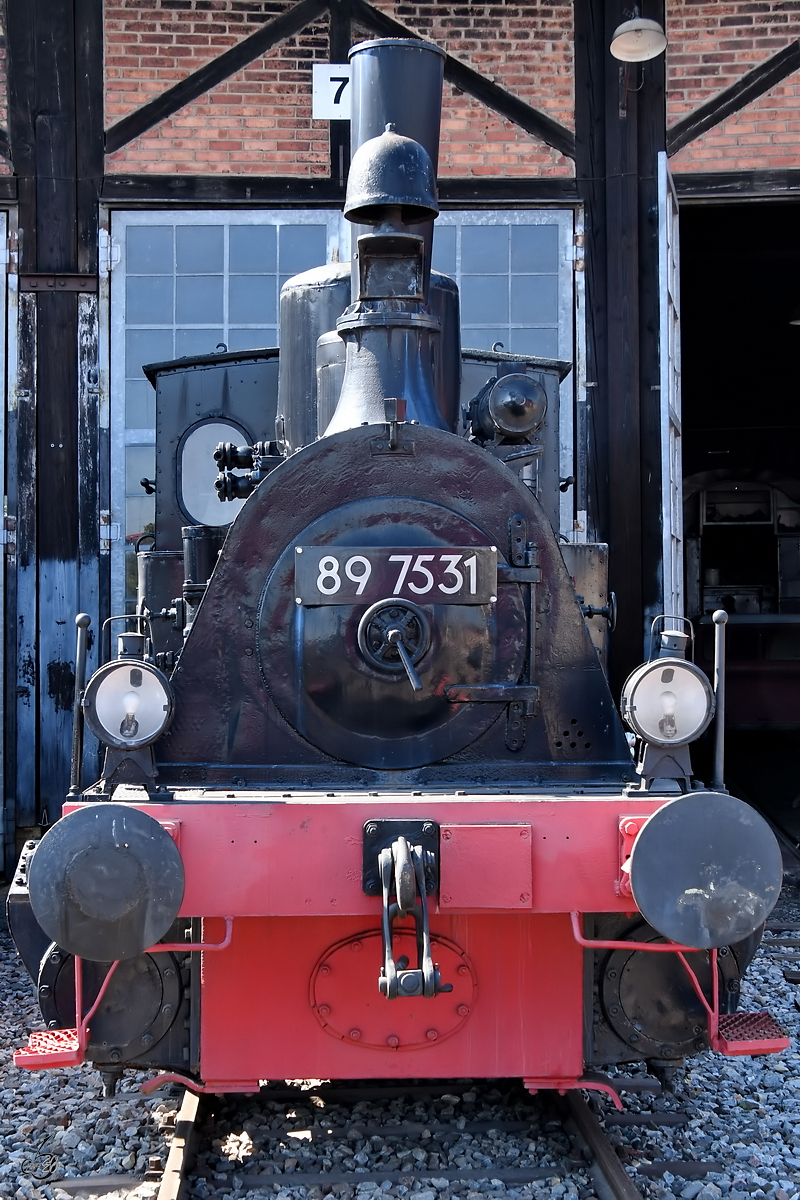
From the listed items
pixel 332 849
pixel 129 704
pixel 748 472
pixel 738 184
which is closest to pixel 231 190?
pixel 738 184

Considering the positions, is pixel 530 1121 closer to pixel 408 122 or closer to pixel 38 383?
pixel 408 122

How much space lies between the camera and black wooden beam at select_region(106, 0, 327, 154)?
6.90 metres

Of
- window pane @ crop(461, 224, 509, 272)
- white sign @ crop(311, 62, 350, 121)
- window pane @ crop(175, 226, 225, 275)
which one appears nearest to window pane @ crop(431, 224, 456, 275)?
window pane @ crop(461, 224, 509, 272)

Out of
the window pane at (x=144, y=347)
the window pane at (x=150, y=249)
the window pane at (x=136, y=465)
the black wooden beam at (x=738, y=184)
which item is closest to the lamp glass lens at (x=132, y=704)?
the window pane at (x=136, y=465)

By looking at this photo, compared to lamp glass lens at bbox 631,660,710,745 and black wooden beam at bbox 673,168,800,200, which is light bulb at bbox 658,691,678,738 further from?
black wooden beam at bbox 673,168,800,200

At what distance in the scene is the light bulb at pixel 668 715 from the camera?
9.84ft

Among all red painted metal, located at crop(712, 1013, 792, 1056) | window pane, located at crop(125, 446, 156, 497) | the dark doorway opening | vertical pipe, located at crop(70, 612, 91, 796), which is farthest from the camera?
the dark doorway opening

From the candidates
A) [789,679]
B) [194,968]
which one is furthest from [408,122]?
[789,679]

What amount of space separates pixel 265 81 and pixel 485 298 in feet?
6.22

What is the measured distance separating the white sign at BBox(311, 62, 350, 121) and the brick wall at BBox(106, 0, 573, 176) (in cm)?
5

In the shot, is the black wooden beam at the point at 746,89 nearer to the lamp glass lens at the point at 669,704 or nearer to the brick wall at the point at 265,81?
the brick wall at the point at 265,81

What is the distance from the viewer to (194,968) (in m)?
3.03

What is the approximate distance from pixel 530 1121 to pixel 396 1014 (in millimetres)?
658

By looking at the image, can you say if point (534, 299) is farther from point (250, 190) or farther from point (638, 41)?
point (250, 190)
